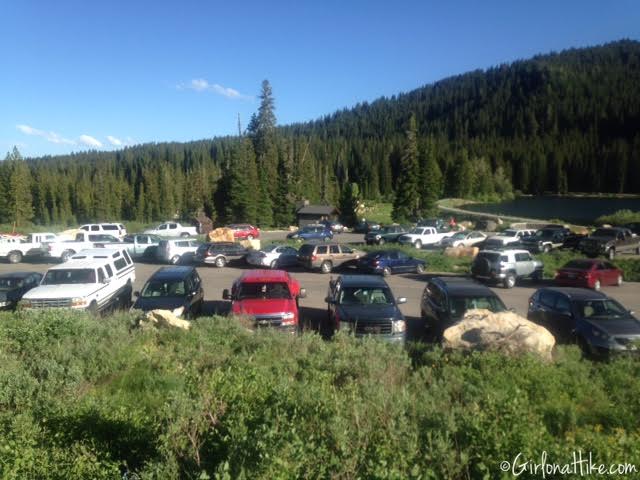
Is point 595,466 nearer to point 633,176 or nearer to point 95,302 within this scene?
point 95,302

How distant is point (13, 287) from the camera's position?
16.9 metres

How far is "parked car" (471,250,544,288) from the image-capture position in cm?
2245

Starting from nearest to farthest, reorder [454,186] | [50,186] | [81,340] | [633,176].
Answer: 1. [81,340]
2. [50,186]
3. [454,186]
4. [633,176]

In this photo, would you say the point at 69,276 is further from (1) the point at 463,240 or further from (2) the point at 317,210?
(2) the point at 317,210

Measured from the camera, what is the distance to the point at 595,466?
3.83m

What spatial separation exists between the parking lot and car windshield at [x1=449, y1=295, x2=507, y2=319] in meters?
1.68

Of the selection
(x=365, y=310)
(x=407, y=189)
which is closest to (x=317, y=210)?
(x=407, y=189)

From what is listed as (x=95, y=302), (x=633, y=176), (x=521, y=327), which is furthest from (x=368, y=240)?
(x=633, y=176)

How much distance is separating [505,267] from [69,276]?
59.4 feet

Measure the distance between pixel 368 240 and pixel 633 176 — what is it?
121130 mm

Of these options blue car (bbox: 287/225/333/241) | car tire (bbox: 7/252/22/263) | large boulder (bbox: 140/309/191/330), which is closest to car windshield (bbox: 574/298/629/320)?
large boulder (bbox: 140/309/191/330)

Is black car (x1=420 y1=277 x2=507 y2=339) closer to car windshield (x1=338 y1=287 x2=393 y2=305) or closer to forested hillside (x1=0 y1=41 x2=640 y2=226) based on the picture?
car windshield (x1=338 y1=287 x2=393 y2=305)

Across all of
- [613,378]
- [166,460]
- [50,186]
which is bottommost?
[613,378]

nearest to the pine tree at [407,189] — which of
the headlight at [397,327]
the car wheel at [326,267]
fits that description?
the car wheel at [326,267]
